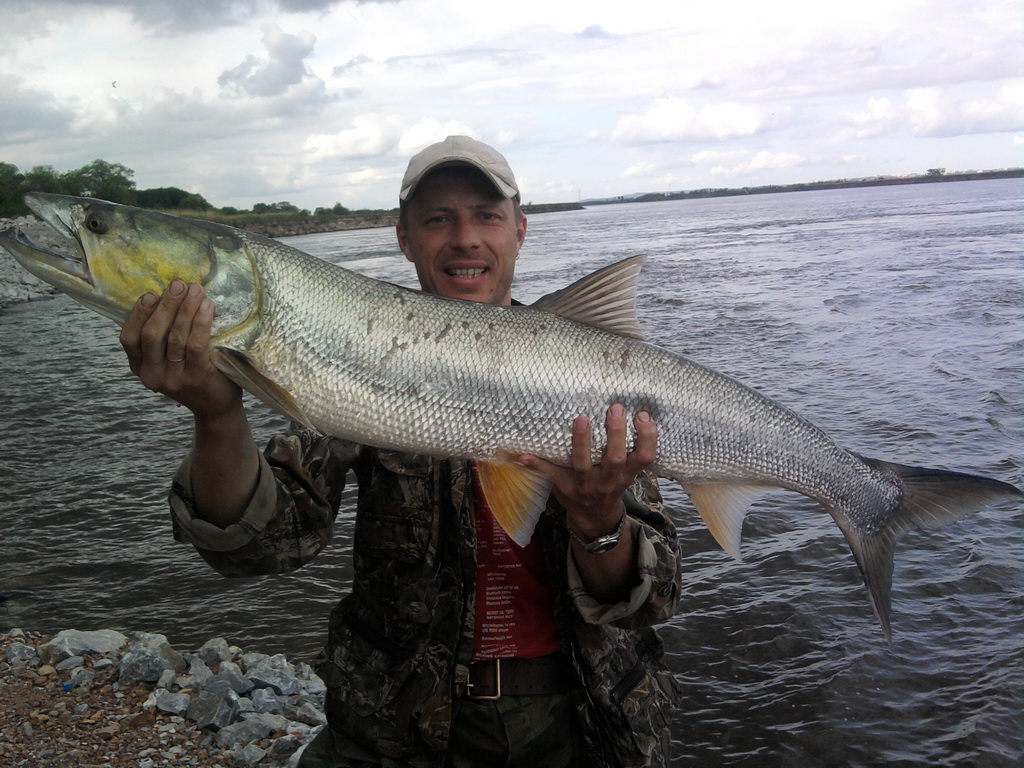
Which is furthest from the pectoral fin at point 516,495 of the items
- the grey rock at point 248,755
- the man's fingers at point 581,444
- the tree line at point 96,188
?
the tree line at point 96,188

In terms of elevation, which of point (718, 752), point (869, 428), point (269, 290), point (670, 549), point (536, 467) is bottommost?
point (718, 752)

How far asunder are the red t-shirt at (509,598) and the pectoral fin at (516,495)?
20cm

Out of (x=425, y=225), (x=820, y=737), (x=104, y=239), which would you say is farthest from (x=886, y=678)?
(x=104, y=239)

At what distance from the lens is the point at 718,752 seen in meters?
4.36

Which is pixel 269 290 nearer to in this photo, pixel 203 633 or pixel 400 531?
pixel 400 531

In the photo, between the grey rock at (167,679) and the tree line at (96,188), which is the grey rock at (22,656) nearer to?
the grey rock at (167,679)

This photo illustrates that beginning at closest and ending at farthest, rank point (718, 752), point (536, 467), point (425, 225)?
1. point (536, 467)
2. point (425, 225)
3. point (718, 752)

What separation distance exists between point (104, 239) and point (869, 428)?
8328mm

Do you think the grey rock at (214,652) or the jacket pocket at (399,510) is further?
the grey rock at (214,652)

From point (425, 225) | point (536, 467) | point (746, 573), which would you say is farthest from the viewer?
point (746, 573)

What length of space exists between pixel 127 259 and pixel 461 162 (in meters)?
1.41

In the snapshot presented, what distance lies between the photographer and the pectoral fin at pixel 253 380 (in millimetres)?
2443

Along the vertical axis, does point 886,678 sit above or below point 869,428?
below

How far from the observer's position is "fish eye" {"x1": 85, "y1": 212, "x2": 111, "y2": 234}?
2473mm
